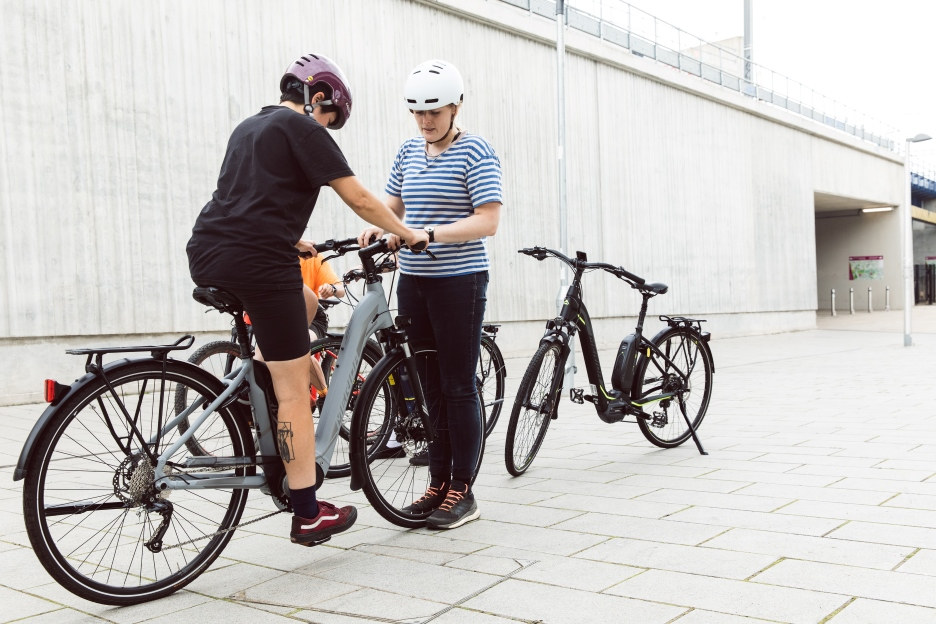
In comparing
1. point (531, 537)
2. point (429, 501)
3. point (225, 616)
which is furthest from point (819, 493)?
point (225, 616)

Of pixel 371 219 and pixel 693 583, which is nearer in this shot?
pixel 693 583

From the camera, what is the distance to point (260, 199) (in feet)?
10.1

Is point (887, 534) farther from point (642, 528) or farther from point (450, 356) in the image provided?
point (450, 356)

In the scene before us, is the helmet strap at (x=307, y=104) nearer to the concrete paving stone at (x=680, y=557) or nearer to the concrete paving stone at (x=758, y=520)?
the concrete paving stone at (x=680, y=557)

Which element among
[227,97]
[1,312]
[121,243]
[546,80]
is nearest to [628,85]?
[546,80]

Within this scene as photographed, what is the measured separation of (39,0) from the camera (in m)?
9.62

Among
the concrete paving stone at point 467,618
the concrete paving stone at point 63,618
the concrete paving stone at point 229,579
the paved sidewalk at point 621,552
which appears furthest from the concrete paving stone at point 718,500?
the concrete paving stone at point 63,618

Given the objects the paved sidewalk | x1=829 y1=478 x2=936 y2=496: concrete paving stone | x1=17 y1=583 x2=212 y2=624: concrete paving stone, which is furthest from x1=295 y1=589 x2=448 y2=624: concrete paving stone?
x1=829 y1=478 x2=936 y2=496: concrete paving stone

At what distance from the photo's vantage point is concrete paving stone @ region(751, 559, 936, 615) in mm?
2840

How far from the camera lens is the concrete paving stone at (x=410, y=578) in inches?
119

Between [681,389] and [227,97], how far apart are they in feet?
25.7

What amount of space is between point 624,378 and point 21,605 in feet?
11.5

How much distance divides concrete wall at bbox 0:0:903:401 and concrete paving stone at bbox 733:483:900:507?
25.1ft

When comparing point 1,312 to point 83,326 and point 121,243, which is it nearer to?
point 83,326
